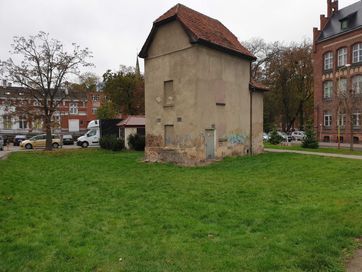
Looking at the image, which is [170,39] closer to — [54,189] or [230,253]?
[54,189]

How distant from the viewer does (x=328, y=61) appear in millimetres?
41625

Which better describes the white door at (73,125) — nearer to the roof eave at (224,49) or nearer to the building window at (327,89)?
the building window at (327,89)

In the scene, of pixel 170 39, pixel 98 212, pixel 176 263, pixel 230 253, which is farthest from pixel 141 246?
pixel 170 39

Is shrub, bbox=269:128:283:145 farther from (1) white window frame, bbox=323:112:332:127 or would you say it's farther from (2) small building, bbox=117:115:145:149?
(2) small building, bbox=117:115:145:149

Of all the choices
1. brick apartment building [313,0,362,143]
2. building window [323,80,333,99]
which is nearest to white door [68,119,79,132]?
brick apartment building [313,0,362,143]

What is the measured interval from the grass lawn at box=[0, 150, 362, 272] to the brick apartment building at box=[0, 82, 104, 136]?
18.7 metres

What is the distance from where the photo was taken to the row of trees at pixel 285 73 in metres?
51.8

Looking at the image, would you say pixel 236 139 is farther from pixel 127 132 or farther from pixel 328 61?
pixel 328 61

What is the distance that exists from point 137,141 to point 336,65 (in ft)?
90.3

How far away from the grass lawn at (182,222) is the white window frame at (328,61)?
31.6m

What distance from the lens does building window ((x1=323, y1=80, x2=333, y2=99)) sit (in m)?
41.1

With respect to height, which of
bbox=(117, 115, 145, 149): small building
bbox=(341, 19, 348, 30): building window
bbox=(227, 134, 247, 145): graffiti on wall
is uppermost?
bbox=(341, 19, 348, 30): building window

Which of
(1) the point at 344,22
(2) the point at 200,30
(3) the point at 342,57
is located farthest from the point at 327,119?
(2) the point at 200,30

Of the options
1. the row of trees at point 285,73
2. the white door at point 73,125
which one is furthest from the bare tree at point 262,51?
the white door at point 73,125
